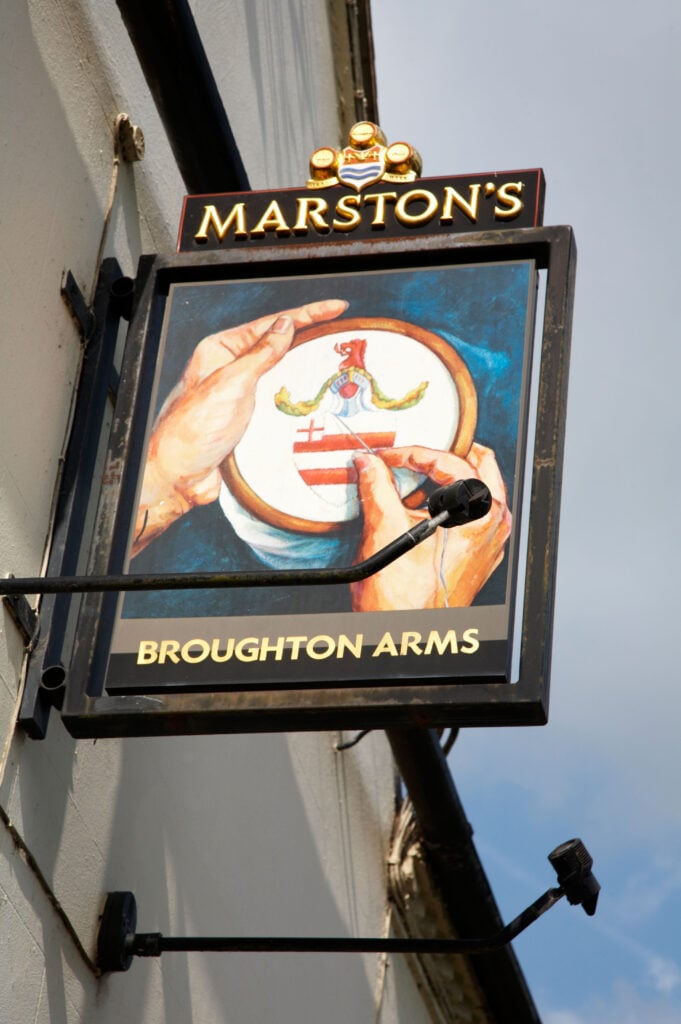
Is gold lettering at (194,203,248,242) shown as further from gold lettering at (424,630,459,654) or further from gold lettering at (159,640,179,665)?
gold lettering at (424,630,459,654)

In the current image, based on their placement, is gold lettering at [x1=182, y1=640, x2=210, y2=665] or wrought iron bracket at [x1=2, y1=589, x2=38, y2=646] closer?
gold lettering at [x1=182, y1=640, x2=210, y2=665]

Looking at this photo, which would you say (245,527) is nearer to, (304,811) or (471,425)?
(471,425)

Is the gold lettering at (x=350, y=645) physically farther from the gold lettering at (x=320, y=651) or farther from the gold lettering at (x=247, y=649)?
the gold lettering at (x=247, y=649)

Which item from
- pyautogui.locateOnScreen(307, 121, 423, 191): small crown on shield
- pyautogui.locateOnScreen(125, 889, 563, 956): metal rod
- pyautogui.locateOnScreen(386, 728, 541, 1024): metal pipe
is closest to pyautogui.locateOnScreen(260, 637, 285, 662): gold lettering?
pyautogui.locateOnScreen(125, 889, 563, 956): metal rod

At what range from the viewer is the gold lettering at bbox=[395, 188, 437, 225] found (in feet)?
17.4

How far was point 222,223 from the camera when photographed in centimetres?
544

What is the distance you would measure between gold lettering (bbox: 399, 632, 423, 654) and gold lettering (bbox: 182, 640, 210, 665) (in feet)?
1.73

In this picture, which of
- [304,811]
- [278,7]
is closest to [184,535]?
[304,811]

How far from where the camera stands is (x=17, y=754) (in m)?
4.50

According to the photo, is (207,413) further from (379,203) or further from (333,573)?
(333,573)

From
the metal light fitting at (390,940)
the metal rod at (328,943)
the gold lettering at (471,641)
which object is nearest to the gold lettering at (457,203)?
the gold lettering at (471,641)

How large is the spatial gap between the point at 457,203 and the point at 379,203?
0.28 m

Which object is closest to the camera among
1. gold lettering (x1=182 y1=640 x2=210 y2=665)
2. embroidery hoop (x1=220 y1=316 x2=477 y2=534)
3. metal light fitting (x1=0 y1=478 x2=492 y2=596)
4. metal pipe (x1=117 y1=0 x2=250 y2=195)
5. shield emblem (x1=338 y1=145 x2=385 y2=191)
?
metal light fitting (x1=0 y1=478 x2=492 y2=596)

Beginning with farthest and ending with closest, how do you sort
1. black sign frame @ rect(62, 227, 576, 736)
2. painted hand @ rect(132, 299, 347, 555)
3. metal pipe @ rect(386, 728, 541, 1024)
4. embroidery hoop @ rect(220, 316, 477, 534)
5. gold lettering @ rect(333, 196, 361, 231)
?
metal pipe @ rect(386, 728, 541, 1024) → gold lettering @ rect(333, 196, 361, 231) → painted hand @ rect(132, 299, 347, 555) → embroidery hoop @ rect(220, 316, 477, 534) → black sign frame @ rect(62, 227, 576, 736)
